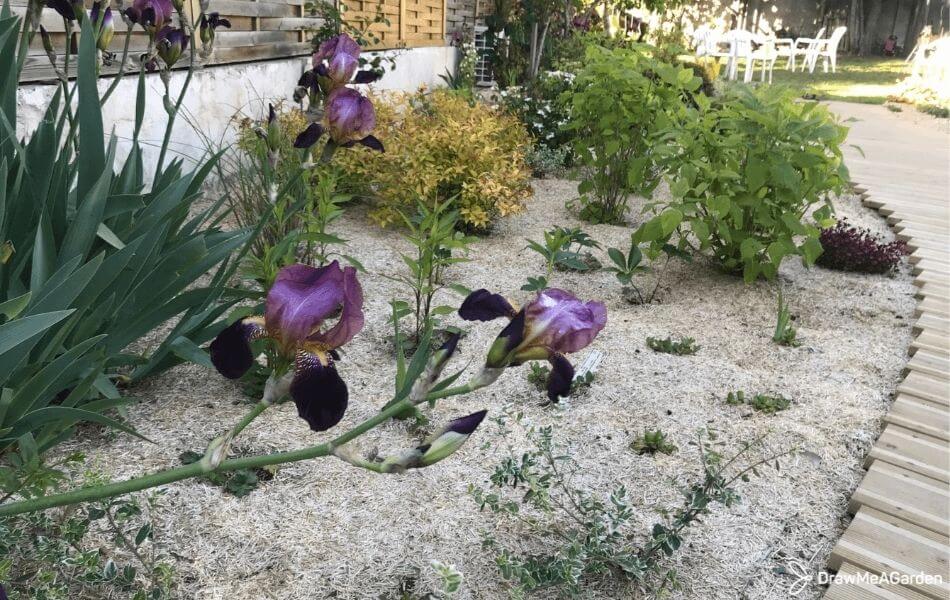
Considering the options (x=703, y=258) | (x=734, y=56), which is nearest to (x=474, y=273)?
(x=703, y=258)

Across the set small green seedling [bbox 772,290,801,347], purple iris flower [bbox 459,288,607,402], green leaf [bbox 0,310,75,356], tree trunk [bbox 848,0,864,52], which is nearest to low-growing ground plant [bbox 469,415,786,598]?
purple iris flower [bbox 459,288,607,402]

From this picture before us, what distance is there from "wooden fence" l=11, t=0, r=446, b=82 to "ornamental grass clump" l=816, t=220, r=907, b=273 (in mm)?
3556

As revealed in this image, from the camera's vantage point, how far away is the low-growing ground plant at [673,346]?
116 inches

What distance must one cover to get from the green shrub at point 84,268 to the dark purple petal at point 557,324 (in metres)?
0.86

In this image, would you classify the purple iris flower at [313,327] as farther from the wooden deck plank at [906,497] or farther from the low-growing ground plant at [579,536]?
the wooden deck plank at [906,497]

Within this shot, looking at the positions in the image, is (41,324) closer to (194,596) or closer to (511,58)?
(194,596)

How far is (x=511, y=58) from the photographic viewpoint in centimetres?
1028

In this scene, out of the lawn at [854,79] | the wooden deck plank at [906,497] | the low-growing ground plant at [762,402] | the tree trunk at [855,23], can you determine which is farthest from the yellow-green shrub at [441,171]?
the tree trunk at [855,23]

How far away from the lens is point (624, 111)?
4.35 m

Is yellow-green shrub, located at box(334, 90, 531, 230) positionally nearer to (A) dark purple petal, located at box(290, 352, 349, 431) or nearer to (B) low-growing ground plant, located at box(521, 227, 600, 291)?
(B) low-growing ground plant, located at box(521, 227, 600, 291)

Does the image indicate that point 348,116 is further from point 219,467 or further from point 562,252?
point 562,252

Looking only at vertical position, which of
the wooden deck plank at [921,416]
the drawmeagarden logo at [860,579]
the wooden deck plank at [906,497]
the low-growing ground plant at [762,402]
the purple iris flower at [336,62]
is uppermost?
the purple iris flower at [336,62]

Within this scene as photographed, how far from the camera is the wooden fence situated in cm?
335

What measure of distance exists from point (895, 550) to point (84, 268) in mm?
2028
